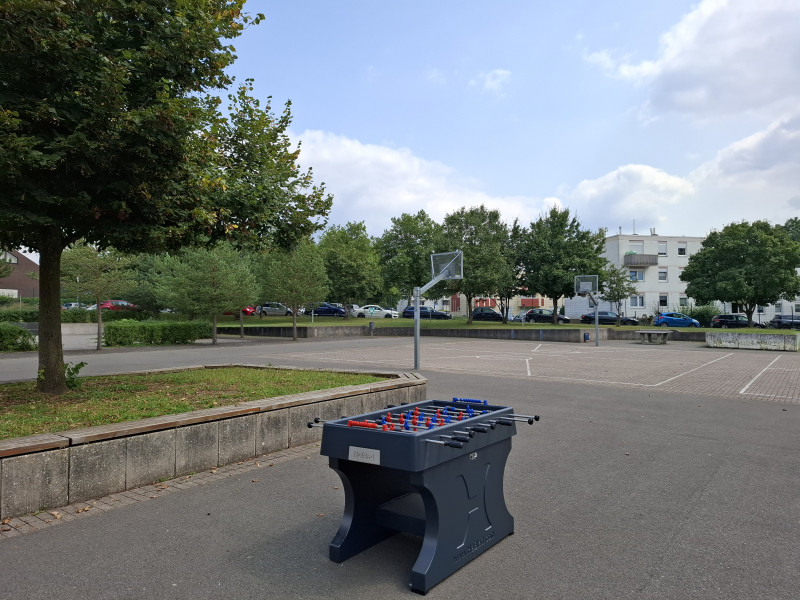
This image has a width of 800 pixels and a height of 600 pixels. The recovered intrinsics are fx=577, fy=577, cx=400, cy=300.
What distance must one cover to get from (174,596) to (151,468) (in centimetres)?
245

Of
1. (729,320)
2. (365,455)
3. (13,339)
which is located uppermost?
(365,455)

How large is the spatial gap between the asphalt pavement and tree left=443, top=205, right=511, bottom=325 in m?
31.7

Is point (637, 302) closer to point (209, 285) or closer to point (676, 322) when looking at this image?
point (676, 322)

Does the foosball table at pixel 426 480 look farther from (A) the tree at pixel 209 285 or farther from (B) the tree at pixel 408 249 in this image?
(B) the tree at pixel 408 249

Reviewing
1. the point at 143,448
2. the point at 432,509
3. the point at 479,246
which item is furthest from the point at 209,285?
the point at 432,509

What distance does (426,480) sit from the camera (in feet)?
11.0

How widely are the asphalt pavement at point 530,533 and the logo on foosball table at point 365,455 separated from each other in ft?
2.47

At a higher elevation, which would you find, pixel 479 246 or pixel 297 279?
pixel 479 246

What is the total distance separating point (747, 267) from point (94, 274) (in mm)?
45312

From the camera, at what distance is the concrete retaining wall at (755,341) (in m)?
26.7

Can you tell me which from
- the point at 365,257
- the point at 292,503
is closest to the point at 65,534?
the point at 292,503

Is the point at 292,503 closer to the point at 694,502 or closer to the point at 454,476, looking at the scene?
the point at 454,476

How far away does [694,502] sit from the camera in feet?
16.6

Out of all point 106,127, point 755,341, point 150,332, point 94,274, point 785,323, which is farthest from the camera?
point 785,323
